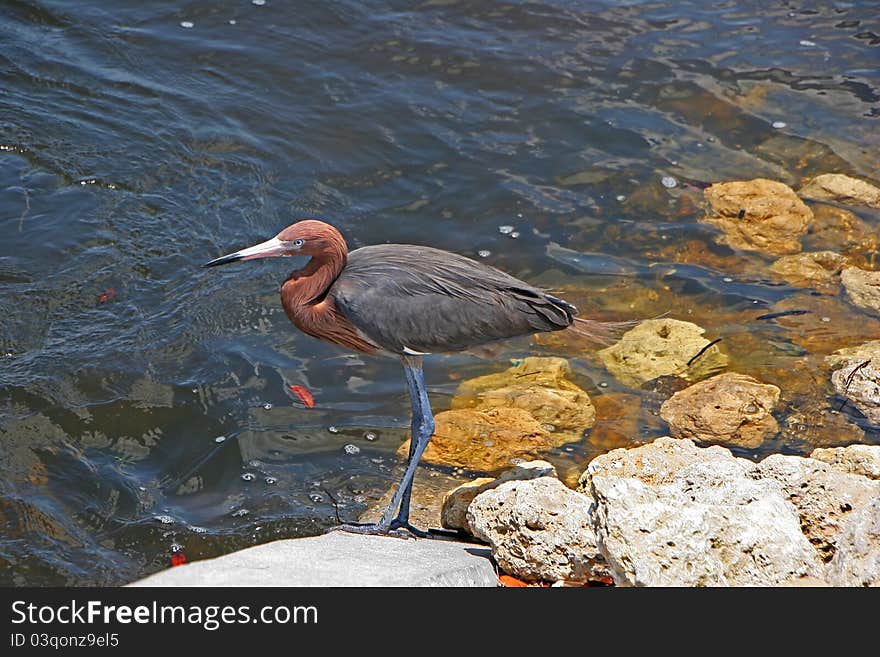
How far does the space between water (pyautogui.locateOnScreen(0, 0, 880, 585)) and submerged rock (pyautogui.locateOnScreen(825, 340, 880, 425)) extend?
0.39 ft

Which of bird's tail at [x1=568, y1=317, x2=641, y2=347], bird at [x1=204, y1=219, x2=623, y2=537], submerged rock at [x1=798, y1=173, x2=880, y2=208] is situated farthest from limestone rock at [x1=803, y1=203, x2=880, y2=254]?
bird at [x1=204, y1=219, x2=623, y2=537]

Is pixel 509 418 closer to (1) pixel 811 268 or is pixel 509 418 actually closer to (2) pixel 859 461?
(2) pixel 859 461

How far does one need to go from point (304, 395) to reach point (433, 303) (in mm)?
1601

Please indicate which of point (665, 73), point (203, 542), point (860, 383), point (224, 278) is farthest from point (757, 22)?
point (203, 542)

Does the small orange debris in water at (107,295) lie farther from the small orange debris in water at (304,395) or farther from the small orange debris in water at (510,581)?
the small orange debris in water at (510,581)

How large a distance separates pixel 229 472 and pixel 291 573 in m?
2.36

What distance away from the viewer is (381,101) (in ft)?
30.1

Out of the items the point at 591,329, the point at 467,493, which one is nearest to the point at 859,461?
the point at 591,329

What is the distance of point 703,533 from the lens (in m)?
3.53

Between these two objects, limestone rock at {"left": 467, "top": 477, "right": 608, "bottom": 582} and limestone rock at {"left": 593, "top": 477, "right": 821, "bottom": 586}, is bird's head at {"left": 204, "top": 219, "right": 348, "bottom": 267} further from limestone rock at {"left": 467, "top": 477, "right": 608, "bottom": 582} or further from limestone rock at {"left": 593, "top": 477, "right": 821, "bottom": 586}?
limestone rock at {"left": 593, "top": 477, "right": 821, "bottom": 586}

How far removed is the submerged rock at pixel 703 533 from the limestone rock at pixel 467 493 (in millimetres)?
1247

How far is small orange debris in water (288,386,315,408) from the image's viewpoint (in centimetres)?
632

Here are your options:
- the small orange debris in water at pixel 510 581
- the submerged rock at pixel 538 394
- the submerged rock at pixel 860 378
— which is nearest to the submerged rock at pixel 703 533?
the small orange debris in water at pixel 510 581

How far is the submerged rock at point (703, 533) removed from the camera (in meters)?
3.46
